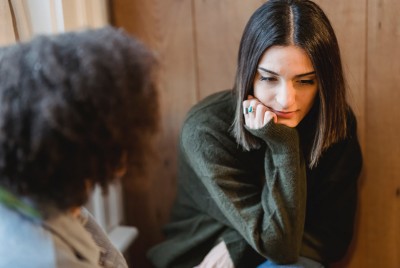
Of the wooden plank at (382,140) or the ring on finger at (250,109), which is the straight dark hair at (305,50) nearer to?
the ring on finger at (250,109)

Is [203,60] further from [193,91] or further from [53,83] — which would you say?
[53,83]

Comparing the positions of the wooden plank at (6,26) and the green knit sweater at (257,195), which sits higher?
the wooden plank at (6,26)

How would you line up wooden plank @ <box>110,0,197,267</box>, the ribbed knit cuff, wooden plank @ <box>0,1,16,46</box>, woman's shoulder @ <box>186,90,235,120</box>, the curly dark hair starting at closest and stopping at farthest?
the curly dark hair, wooden plank @ <box>0,1,16,46</box>, the ribbed knit cuff, woman's shoulder @ <box>186,90,235,120</box>, wooden plank @ <box>110,0,197,267</box>

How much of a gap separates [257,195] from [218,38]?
400 mm

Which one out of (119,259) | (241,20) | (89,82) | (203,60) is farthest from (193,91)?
(89,82)

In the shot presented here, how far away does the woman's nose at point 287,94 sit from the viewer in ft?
3.29

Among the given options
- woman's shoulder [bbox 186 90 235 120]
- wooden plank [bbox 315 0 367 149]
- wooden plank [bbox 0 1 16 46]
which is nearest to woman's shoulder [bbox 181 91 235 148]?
woman's shoulder [bbox 186 90 235 120]

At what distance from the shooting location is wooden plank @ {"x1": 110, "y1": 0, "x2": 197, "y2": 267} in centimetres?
127

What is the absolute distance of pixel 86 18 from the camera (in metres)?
1.17

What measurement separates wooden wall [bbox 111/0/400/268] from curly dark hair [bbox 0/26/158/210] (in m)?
0.53

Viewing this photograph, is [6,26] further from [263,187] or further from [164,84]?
[263,187]

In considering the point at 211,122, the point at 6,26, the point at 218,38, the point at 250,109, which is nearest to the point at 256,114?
the point at 250,109

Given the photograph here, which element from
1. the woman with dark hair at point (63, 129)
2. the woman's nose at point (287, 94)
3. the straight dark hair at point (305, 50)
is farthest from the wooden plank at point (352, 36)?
the woman with dark hair at point (63, 129)

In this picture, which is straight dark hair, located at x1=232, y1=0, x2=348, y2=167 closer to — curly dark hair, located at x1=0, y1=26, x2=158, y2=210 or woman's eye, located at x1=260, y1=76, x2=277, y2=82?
woman's eye, located at x1=260, y1=76, x2=277, y2=82
